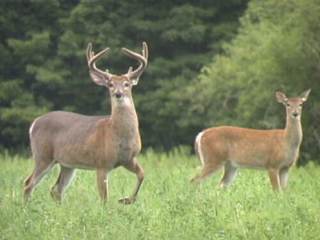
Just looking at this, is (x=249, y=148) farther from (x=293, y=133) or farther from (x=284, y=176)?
(x=284, y=176)

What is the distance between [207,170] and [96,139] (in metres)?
2.46

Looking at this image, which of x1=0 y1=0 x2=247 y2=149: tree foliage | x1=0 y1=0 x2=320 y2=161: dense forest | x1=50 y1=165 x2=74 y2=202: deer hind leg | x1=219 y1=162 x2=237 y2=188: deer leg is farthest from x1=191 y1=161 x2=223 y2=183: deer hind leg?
x1=0 y1=0 x2=247 y2=149: tree foliage

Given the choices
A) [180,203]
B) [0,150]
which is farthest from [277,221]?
[0,150]

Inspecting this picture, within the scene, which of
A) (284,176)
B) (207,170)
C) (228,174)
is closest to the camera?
(284,176)

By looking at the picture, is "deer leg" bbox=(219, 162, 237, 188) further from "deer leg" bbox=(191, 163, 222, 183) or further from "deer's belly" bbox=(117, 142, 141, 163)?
"deer's belly" bbox=(117, 142, 141, 163)

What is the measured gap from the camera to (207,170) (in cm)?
1480

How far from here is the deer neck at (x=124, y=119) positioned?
12.7 meters

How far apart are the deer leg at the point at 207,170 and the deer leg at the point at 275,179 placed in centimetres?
70

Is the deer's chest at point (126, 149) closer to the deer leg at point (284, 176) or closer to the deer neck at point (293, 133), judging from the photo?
the deer leg at point (284, 176)

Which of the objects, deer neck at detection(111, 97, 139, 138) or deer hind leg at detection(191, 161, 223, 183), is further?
deer hind leg at detection(191, 161, 223, 183)

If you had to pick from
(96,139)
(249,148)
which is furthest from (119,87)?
(249,148)

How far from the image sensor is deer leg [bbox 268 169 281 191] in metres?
13.5

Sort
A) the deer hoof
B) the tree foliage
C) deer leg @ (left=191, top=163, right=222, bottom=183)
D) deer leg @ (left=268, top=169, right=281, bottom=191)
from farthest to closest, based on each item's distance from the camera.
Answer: the tree foliage → deer leg @ (left=191, top=163, right=222, bottom=183) → deer leg @ (left=268, top=169, right=281, bottom=191) → the deer hoof

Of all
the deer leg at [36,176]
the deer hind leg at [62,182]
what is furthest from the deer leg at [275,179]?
the deer leg at [36,176]
